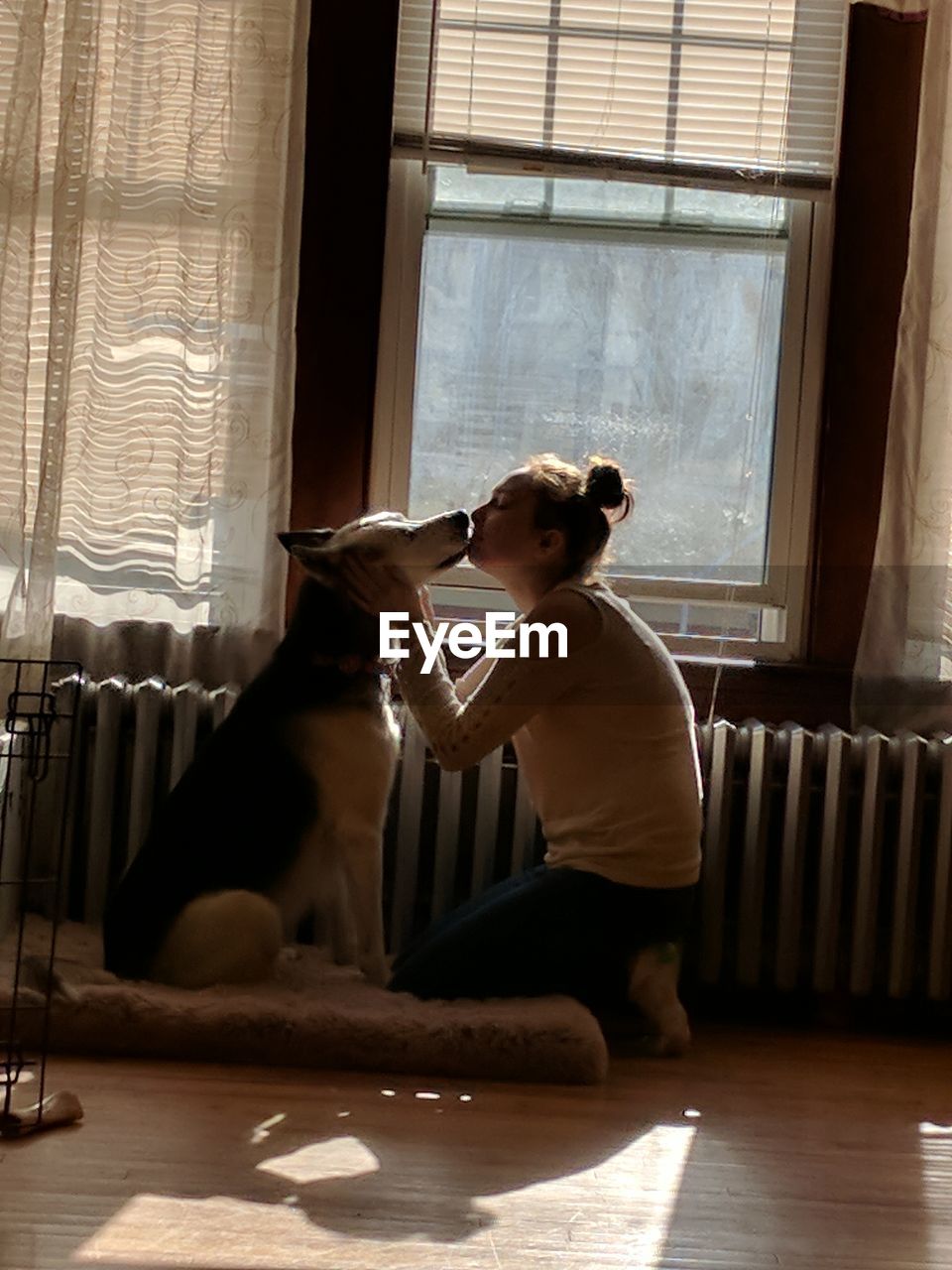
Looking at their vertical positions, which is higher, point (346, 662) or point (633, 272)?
point (633, 272)

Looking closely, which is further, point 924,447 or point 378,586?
point 924,447

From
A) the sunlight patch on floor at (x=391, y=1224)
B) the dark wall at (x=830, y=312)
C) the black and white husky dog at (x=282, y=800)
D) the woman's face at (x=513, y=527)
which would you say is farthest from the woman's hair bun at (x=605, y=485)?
the sunlight patch on floor at (x=391, y=1224)

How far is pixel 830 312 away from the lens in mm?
3316

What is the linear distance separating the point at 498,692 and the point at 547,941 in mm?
465

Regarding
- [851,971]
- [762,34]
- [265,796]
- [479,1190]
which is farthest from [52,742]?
[762,34]

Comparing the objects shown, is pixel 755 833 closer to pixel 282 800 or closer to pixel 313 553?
pixel 282 800

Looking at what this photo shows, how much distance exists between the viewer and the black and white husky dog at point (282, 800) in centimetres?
262

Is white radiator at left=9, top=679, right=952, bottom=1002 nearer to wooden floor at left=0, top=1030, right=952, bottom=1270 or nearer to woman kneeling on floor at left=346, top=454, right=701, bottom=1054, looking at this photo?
woman kneeling on floor at left=346, top=454, right=701, bottom=1054

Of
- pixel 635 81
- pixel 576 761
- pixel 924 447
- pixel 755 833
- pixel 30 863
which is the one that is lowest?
pixel 30 863

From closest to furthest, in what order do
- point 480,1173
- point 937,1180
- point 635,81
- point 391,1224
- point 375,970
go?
point 391,1224 < point 480,1173 < point 937,1180 < point 375,970 < point 635,81

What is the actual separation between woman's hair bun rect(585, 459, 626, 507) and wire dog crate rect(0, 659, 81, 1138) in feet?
3.27

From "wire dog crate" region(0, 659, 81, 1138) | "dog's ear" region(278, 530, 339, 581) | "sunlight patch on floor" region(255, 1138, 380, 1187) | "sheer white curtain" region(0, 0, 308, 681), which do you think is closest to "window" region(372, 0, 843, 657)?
"sheer white curtain" region(0, 0, 308, 681)

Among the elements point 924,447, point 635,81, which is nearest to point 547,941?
point 924,447

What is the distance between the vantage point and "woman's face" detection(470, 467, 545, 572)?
2.81 meters
